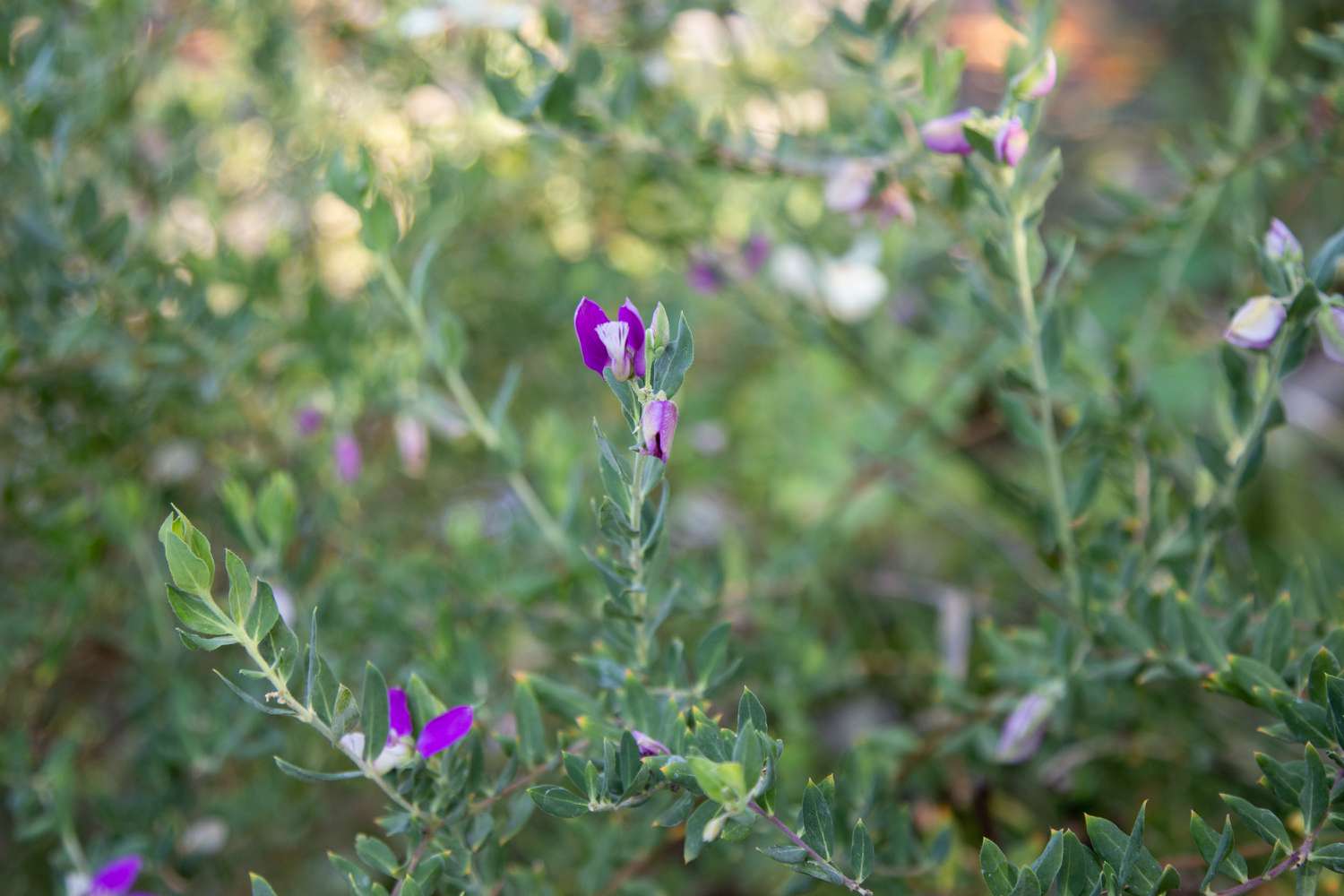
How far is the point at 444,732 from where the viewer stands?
0.57 metres

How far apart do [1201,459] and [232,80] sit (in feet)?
4.76

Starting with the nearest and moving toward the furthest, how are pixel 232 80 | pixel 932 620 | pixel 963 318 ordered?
pixel 963 318 → pixel 932 620 → pixel 232 80

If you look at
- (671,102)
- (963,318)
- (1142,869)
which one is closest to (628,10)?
(671,102)

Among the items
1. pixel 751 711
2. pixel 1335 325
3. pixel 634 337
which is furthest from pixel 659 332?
pixel 1335 325

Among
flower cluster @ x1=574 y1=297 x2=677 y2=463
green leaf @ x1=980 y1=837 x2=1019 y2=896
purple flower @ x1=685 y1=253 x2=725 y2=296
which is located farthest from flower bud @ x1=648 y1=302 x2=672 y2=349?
purple flower @ x1=685 y1=253 x2=725 y2=296

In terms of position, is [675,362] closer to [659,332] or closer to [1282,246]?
[659,332]

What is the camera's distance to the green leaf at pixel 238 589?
510 mm

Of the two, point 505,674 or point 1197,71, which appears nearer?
point 505,674

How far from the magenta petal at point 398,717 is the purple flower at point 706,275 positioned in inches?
27.7

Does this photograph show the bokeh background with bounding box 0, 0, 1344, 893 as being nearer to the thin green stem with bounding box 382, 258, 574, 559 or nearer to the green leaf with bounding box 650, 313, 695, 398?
the thin green stem with bounding box 382, 258, 574, 559

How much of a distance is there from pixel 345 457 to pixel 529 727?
49cm

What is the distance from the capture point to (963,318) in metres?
1.17

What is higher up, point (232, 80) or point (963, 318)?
point (232, 80)

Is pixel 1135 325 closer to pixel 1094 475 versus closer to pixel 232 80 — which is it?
pixel 1094 475
